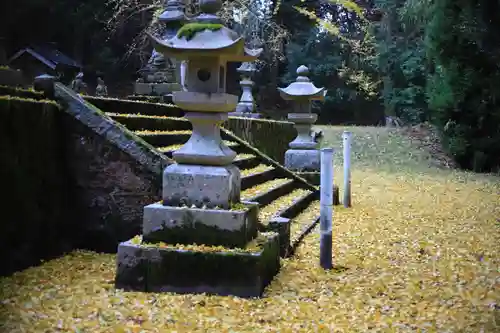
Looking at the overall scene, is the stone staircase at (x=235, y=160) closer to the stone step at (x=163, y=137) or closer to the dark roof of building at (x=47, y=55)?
the stone step at (x=163, y=137)

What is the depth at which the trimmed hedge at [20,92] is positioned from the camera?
5.39m

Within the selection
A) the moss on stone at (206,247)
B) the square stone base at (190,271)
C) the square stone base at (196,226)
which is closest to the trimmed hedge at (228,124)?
the square stone base at (196,226)

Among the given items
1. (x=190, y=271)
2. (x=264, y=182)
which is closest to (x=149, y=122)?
(x=264, y=182)

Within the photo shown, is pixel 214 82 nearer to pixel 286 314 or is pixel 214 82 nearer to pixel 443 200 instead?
pixel 286 314

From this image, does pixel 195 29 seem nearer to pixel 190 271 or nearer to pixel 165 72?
pixel 190 271

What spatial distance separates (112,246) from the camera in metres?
5.91

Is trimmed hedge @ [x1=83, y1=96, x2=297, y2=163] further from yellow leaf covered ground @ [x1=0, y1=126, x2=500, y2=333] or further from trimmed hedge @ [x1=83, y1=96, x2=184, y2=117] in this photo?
yellow leaf covered ground @ [x1=0, y1=126, x2=500, y2=333]

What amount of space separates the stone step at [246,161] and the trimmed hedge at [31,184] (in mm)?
3043

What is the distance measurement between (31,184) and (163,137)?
2.22m

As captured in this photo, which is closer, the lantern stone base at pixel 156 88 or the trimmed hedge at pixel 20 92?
the trimmed hedge at pixel 20 92

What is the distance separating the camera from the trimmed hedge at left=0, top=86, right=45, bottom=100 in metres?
5.39

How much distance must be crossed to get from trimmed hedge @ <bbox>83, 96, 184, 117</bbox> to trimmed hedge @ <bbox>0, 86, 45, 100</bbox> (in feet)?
2.30

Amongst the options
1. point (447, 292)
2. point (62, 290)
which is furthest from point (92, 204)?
point (447, 292)

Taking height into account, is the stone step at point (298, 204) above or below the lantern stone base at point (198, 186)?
below
